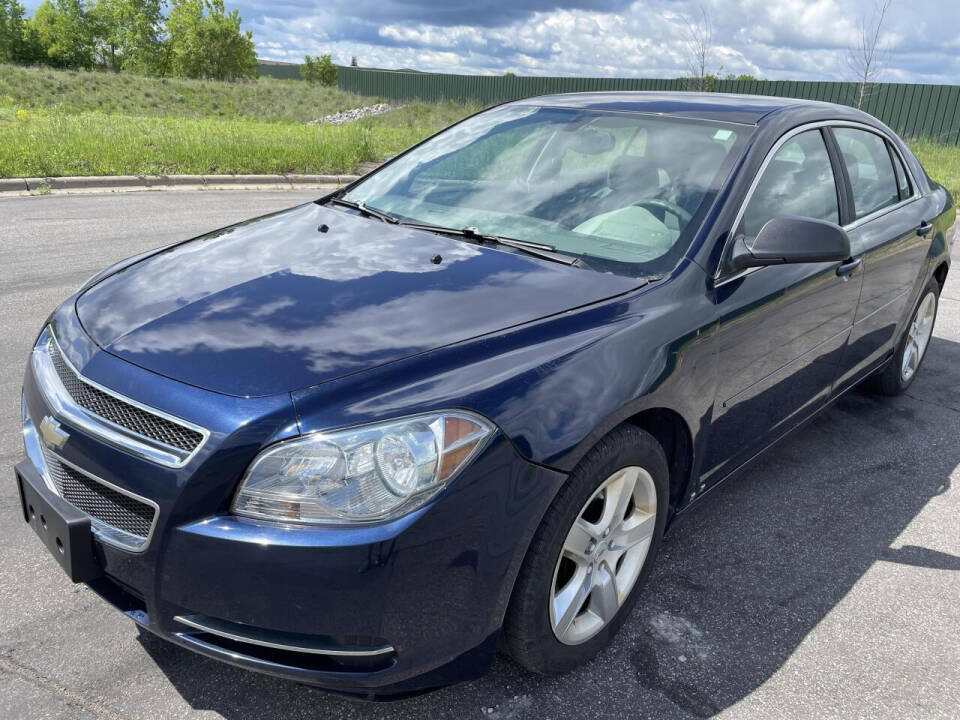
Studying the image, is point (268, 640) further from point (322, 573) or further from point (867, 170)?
point (867, 170)

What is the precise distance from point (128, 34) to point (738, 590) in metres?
90.5

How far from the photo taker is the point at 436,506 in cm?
179

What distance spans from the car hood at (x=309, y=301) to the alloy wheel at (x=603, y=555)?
574 mm

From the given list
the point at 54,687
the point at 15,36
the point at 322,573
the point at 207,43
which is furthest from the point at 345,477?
the point at 15,36

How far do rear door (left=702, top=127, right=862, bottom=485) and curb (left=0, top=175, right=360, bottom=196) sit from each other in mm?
9677

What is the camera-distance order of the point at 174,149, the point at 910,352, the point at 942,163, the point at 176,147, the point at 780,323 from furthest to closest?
1. the point at 942,163
2. the point at 176,147
3. the point at 174,149
4. the point at 910,352
5. the point at 780,323

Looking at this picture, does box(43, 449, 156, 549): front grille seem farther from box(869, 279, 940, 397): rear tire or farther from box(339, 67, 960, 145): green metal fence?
box(339, 67, 960, 145): green metal fence

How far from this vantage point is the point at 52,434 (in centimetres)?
208

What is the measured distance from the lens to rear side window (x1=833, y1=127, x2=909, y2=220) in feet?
11.9

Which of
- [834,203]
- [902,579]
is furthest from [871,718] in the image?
[834,203]

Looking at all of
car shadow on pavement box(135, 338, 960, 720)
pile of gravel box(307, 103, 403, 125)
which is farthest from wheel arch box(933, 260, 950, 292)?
pile of gravel box(307, 103, 403, 125)

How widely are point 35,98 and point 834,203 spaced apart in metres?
41.9

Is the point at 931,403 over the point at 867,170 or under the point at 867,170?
under

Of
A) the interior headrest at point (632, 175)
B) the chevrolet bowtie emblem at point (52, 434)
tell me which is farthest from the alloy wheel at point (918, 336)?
the chevrolet bowtie emblem at point (52, 434)
